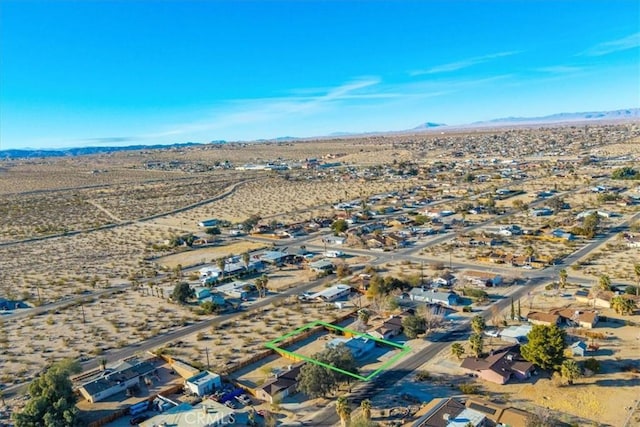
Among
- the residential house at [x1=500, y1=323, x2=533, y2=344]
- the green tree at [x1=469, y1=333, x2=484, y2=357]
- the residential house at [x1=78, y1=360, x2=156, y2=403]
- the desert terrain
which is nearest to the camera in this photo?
the residential house at [x1=78, y1=360, x2=156, y2=403]

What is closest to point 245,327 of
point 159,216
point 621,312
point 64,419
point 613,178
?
point 64,419

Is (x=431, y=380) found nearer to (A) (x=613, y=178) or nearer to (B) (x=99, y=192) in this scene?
(A) (x=613, y=178)

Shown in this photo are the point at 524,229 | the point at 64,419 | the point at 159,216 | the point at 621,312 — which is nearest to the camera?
the point at 64,419

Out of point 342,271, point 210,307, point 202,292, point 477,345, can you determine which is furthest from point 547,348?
point 202,292

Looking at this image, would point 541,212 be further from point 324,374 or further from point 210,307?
point 324,374

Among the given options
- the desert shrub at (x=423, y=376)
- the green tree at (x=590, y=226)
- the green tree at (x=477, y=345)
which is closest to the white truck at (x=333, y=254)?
the green tree at (x=477, y=345)

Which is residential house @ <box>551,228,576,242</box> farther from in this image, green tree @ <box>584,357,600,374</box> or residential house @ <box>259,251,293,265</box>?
green tree @ <box>584,357,600,374</box>

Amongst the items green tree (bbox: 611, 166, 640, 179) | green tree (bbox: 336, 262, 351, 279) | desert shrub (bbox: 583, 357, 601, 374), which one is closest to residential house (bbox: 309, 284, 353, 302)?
green tree (bbox: 336, 262, 351, 279)
